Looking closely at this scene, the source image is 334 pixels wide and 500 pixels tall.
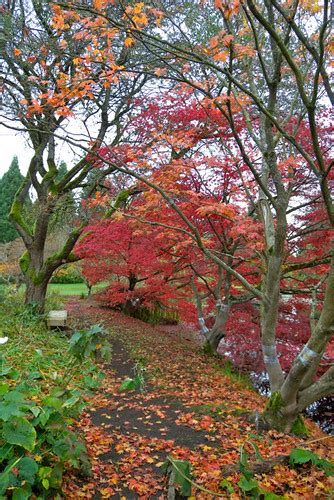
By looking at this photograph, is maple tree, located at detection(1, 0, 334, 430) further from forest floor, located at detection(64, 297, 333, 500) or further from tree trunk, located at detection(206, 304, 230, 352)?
tree trunk, located at detection(206, 304, 230, 352)

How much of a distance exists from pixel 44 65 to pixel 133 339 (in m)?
6.06

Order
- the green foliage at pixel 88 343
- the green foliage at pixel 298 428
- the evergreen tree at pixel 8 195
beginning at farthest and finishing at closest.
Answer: the evergreen tree at pixel 8 195
the green foliage at pixel 298 428
the green foliage at pixel 88 343

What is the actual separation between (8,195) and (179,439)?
2978cm

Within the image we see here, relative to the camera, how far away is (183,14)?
5.84 meters

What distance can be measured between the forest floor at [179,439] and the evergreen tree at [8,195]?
23074 millimetres

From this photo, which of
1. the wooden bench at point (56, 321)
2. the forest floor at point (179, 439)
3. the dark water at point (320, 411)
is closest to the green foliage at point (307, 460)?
the forest floor at point (179, 439)

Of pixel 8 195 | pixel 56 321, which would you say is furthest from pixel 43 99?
pixel 8 195

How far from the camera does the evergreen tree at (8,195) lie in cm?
2736

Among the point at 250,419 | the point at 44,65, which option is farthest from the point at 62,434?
the point at 44,65

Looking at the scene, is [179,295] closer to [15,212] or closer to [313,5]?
[15,212]

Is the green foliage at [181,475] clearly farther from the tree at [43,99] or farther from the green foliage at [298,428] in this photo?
the tree at [43,99]

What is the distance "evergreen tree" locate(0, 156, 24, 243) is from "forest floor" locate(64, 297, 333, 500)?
23074mm

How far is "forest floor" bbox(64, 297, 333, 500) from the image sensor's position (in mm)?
2863

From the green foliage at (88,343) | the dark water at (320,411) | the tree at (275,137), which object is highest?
the tree at (275,137)
